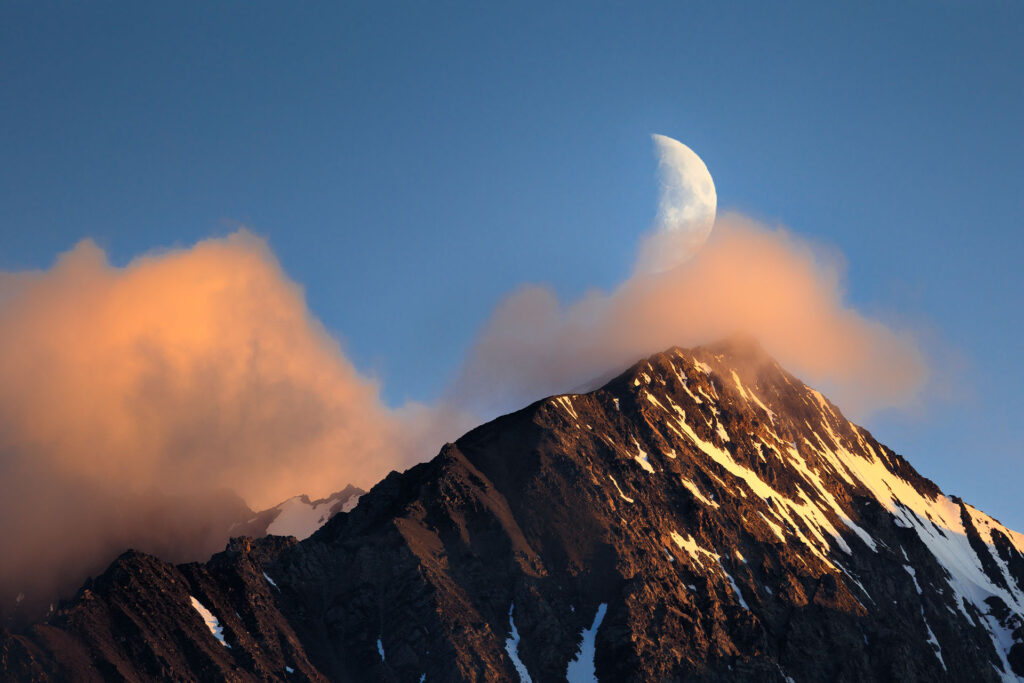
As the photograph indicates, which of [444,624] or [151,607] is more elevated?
[151,607]

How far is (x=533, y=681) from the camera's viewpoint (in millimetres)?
198125

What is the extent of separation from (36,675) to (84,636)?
464 inches

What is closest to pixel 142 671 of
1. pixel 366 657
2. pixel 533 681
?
pixel 366 657

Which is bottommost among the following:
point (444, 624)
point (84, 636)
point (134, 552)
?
→ point (444, 624)

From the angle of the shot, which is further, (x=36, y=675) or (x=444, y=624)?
(x=444, y=624)

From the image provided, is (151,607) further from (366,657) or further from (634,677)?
(634,677)

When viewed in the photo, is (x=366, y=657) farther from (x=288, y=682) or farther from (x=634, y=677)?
(x=634, y=677)

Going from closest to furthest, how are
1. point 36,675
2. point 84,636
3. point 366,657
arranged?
point 36,675
point 84,636
point 366,657

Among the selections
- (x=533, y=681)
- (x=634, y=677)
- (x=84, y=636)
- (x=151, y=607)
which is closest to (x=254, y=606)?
(x=151, y=607)

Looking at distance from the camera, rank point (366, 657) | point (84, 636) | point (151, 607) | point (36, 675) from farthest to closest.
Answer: point (366, 657) < point (151, 607) < point (84, 636) < point (36, 675)

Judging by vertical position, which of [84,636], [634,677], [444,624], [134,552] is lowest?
[634,677]

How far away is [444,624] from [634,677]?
3242 centimetres

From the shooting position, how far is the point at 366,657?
198 metres

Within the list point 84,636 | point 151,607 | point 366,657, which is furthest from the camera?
point 366,657
